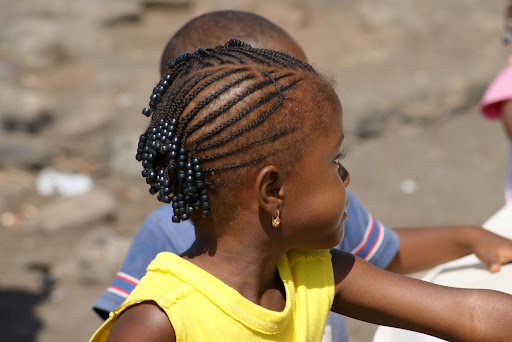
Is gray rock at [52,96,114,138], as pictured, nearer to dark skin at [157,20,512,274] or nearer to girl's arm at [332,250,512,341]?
dark skin at [157,20,512,274]

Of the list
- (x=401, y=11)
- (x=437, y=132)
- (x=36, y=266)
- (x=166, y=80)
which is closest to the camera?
(x=166, y=80)

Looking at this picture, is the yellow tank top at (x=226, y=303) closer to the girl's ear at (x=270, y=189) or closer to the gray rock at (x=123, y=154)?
the girl's ear at (x=270, y=189)

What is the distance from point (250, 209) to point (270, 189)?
6 cm

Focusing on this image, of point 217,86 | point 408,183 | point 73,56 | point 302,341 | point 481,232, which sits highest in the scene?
point 73,56

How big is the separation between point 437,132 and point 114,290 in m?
4.30

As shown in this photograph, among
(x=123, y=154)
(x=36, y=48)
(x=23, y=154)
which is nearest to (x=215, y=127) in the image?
(x=123, y=154)

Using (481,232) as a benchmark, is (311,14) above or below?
above

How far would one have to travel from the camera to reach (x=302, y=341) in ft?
4.53

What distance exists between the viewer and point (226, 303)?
4.23 ft

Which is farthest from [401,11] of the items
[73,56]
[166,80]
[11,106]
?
[166,80]

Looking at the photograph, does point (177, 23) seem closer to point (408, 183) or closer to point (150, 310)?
point (408, 183)

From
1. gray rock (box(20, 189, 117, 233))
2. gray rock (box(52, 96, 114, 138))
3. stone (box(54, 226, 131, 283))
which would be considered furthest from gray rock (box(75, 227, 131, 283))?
gray rock (box(52, 96, 114, 138))

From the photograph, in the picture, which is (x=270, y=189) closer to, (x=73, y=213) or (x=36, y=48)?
(x=73, y=213)

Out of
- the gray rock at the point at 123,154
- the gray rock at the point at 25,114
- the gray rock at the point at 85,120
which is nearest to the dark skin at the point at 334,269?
the gray rock at the point at 123,154
